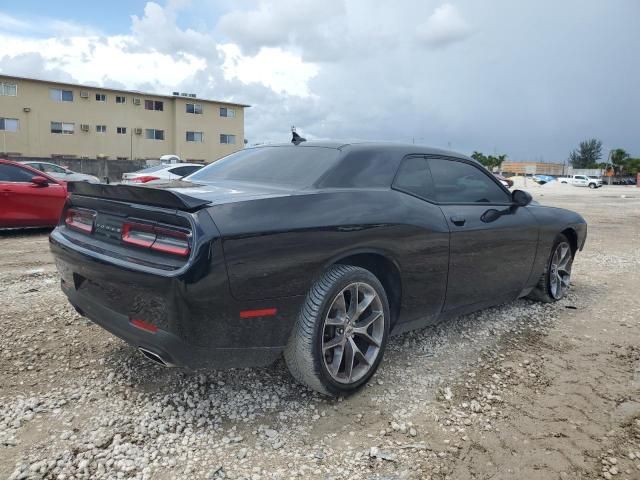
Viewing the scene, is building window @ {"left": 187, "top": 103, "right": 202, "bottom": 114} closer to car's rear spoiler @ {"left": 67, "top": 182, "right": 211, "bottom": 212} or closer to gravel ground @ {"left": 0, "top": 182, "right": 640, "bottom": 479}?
gravel ground @ {"left": 0, "top": 182, "right": 640, "bottom": 479}

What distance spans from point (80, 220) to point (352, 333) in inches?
69.8

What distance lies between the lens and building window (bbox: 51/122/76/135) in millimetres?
36094

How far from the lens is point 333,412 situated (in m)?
2.76

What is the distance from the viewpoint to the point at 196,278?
2230 mm

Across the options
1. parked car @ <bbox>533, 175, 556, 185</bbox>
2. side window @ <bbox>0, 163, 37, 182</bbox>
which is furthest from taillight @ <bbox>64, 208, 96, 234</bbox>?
parked car @ <bbox>533, 175, 556, 185</bbox>

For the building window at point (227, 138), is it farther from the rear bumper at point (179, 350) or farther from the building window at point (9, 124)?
the rear bumper at point (179, 350)

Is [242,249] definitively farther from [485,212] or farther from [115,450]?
[485,212]

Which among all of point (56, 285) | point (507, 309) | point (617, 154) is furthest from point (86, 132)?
point (617, 154)

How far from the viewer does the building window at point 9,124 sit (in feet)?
113

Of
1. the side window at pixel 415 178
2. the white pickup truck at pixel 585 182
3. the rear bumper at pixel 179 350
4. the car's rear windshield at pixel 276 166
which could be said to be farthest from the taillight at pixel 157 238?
the white pickup truck at pixel 585 182

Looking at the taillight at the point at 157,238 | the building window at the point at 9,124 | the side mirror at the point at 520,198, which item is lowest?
the taillight at the point at 157,238

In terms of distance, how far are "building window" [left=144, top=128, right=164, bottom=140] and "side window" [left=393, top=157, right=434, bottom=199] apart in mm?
40101

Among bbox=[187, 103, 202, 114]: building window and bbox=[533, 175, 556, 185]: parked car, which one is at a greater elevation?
bbox=[187, 103, 202, 114]: building window

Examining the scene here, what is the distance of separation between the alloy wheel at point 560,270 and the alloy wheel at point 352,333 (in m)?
2.68
